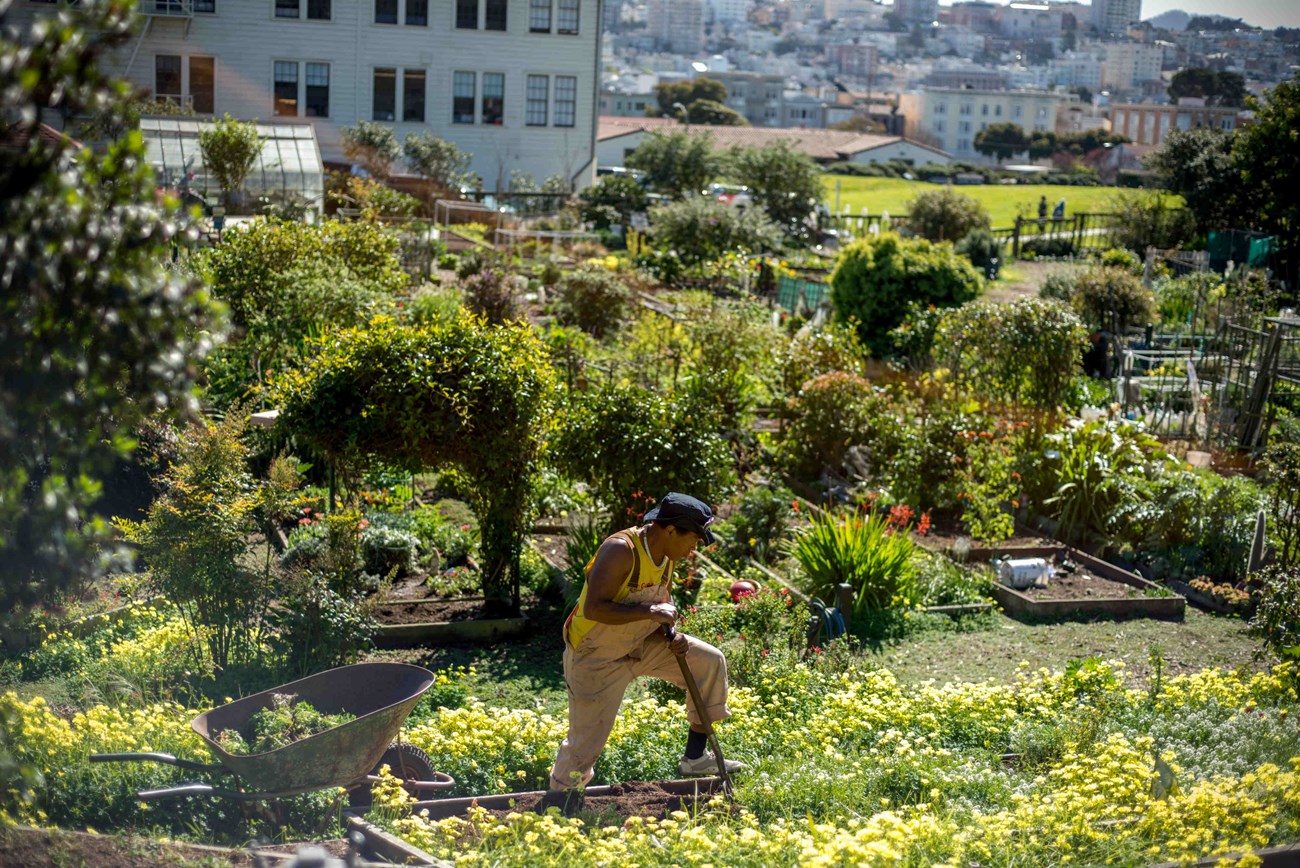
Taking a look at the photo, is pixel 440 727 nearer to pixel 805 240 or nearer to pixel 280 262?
pixel 280 262

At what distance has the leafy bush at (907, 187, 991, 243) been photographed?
3512 cm

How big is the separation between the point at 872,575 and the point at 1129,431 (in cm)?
425

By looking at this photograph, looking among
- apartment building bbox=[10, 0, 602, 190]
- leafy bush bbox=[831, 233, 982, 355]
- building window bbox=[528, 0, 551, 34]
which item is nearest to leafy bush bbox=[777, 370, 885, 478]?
leafy bush bbox=[831, 233, 982, 355]

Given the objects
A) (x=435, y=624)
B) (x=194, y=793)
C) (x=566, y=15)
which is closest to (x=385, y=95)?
(x=566, y=15)

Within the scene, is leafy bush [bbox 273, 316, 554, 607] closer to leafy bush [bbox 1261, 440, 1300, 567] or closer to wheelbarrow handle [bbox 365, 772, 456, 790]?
wheelbarrow handle [bbox 365, 772, 456, 790]

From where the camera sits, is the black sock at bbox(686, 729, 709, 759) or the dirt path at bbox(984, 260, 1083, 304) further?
the dirt path at bbox(984, 260, 1083, 304)

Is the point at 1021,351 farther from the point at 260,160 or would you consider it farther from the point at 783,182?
the point at 783,182

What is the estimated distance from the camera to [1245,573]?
10617mm

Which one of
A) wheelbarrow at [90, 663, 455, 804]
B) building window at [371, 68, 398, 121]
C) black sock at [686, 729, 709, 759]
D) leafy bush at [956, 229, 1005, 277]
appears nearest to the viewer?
wheelbarrow at [90, 663, 455, 804]

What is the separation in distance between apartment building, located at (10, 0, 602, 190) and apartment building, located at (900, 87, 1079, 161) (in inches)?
3994

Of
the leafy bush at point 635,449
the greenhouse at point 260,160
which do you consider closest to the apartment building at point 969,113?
the greenhouse at point 260,160

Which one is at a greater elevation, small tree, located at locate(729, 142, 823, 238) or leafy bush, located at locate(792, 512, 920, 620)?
small tree, located at locate(729, 142, 823, 238)

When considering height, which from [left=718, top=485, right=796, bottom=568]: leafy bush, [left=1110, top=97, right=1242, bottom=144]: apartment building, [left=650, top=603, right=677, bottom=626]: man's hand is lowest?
[left=718, top=485, right=796, bottom=568]: leafy bush

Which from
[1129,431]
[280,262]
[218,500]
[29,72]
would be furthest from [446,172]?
[29,72]
